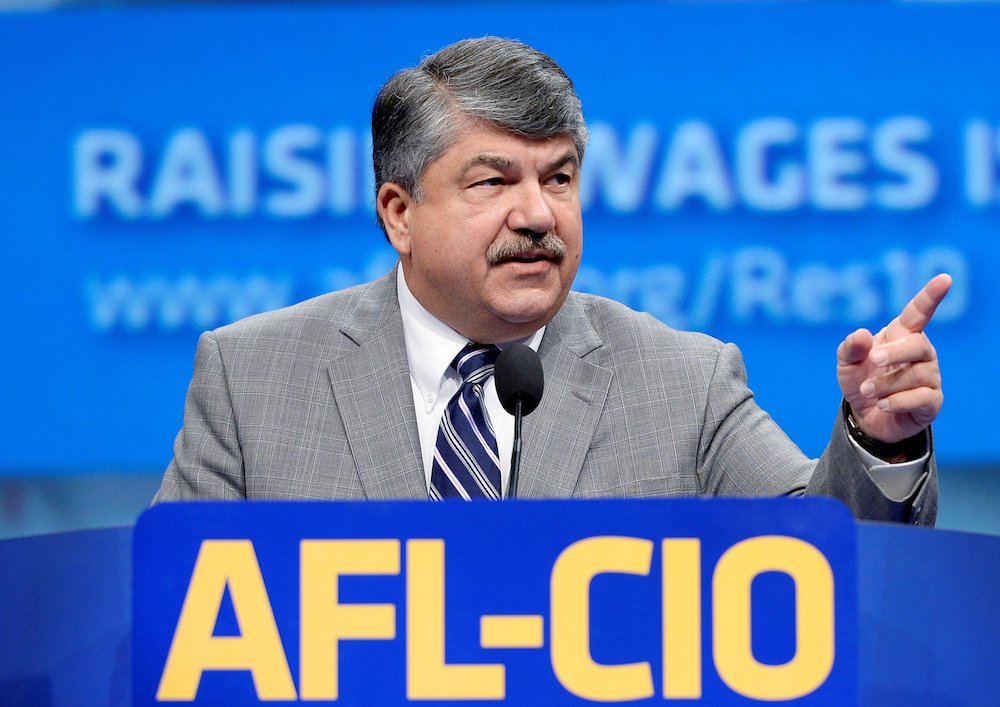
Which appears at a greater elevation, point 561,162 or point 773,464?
point 561,162

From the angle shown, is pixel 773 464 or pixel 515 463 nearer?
pixel 515 463

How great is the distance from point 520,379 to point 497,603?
38 cm

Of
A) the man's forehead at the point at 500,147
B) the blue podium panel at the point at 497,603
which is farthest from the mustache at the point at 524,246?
the blue podium panel at the point at 497,603

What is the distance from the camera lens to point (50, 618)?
1129mm

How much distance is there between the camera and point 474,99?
1.81 metres

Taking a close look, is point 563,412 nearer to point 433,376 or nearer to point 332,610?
point 433,376

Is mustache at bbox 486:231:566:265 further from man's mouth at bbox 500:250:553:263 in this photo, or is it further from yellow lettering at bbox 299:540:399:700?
yellow lettering at bbox 299:540:399:700

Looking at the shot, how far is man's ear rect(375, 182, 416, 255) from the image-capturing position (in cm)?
197

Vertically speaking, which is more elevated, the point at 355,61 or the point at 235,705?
the point at 355,61

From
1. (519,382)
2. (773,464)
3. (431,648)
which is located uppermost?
(519,382)

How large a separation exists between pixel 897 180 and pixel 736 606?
2.80m

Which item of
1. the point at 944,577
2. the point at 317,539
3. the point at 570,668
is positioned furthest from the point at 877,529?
the point at 317,539

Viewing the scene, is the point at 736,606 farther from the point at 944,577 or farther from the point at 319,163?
the point at 319,163

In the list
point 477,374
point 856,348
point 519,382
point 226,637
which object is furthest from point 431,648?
point 477,374
